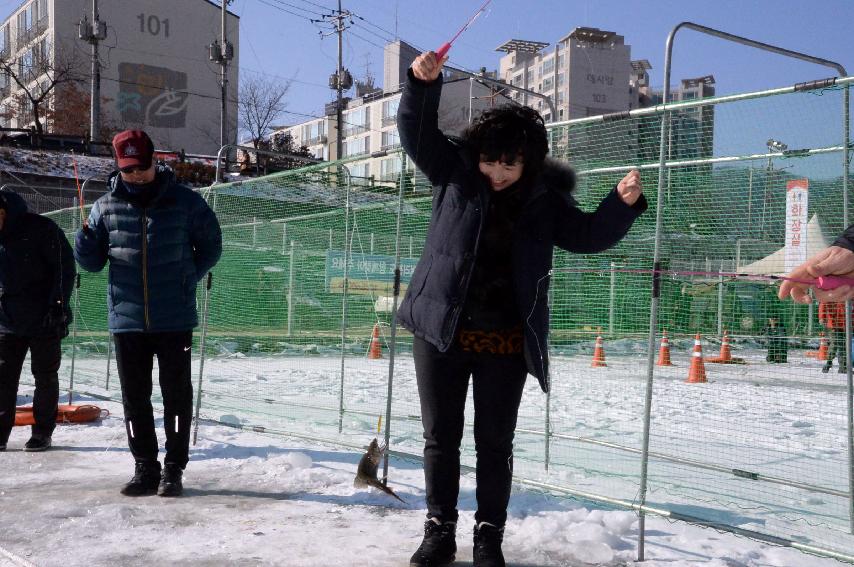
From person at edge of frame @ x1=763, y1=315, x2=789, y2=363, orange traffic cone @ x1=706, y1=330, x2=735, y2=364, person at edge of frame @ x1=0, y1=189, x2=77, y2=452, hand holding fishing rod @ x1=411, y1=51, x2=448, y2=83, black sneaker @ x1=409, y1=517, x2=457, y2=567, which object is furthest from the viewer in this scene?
orange traffic cone @ x1=706, y1=330, x2=735, y2=364

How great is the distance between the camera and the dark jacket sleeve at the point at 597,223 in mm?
2793

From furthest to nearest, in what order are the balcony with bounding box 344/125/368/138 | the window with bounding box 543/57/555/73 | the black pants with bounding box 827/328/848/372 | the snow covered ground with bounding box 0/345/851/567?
the window with bounding box 543/57/555/73 < the balcony with bounding box 344/125/368/138 < the black pants with bounding box 827/328/848/372 < the snow covered ground with bounding box 0/345/851/567

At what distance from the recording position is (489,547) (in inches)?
117

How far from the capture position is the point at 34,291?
519cm

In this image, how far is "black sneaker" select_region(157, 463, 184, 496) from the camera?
403 cm

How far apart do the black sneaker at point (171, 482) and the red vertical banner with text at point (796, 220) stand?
11.7 feet

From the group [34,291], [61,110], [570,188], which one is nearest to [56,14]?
[61,110]

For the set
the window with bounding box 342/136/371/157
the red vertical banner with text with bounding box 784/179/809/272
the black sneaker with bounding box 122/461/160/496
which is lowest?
the black sneaker with bounding box 122/461/160/496

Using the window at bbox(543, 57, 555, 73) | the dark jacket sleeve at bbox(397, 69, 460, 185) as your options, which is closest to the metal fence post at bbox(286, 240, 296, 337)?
the dark jacket sleeve at bbox(397, 69, 460, 185)

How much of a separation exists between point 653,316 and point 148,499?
2.61 metres

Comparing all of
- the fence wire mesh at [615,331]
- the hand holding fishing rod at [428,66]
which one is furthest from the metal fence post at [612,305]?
the hand holding fishing rod at [428,66]

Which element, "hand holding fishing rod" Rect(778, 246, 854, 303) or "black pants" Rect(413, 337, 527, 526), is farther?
"black pants" Rect(413, 337, 527, 526)

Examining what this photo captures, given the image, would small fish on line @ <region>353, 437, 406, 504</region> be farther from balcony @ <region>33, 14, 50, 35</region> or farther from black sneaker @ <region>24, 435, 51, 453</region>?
balcony @ <region>33, 14, 50, 35</region>

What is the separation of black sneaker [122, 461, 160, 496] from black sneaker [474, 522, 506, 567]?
6.40 ft
